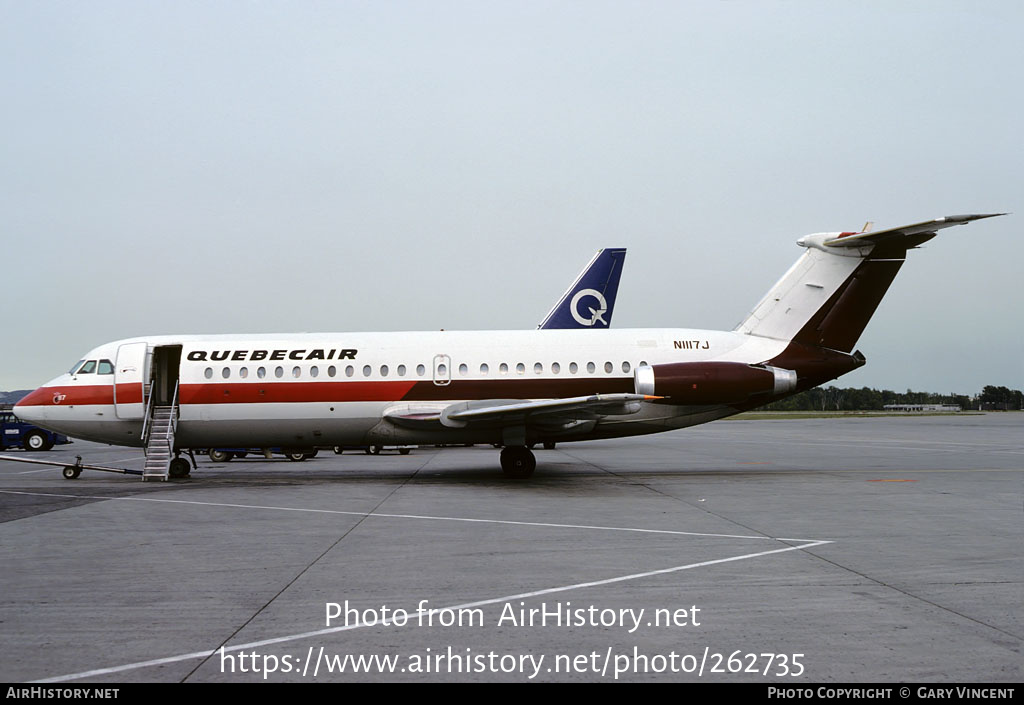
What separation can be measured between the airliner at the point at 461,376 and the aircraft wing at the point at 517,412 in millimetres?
79

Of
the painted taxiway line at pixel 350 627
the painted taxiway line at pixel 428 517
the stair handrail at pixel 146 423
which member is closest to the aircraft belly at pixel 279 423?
the stair handrail at pixel 146 423

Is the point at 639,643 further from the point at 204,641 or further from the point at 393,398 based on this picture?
the point at 393,398

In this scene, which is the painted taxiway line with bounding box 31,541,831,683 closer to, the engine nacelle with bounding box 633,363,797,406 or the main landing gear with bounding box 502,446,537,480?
the engine nacelle with bounding box 633,363,797,406

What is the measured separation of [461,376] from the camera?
17.8 metres

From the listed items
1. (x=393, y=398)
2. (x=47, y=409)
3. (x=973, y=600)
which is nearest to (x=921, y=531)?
(x=973, y=600)

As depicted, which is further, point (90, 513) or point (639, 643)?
point (90, 513)

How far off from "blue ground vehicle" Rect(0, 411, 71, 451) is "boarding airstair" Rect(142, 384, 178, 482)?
20167mm

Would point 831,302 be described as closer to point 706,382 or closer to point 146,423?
point 706,382

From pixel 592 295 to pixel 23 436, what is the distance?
90.2ft

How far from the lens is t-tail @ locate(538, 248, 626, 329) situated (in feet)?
91.7

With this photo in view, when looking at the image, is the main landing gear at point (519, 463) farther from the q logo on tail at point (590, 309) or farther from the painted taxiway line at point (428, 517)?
the q logo on tail at point (590, 309)

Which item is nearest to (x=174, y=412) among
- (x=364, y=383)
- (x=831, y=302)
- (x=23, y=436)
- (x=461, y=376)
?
(x=364, y=383)
